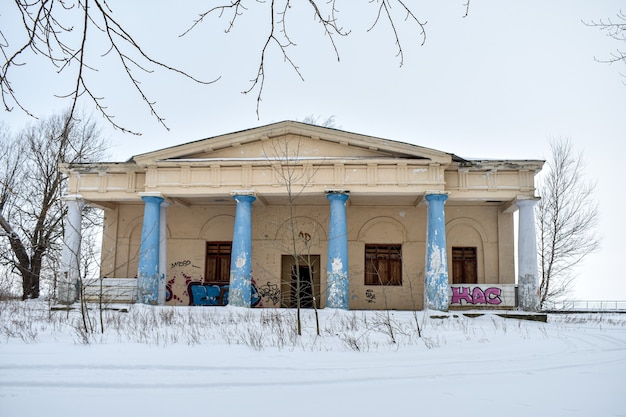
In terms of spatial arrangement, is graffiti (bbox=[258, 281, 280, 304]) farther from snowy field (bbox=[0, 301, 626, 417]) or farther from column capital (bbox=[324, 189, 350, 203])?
snowy field (bbox=[0, 301, 626, 417])

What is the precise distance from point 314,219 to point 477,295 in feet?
22.8

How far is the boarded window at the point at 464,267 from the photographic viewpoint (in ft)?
70.8

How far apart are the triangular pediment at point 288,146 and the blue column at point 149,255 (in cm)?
163

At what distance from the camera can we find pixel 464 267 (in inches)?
854

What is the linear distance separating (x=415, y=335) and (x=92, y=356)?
574 centimetres

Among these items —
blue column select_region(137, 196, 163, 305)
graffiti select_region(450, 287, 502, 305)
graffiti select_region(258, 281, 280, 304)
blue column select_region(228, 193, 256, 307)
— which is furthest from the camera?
graffiti select_region(258, 281, 280, 304)

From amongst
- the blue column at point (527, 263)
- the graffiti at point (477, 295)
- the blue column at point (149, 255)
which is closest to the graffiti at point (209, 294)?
the blue column at point (149, 255)

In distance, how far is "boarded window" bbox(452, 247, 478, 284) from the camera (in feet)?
70.8

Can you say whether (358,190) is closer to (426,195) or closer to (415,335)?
(426,195)

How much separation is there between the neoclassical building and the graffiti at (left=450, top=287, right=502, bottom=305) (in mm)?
36

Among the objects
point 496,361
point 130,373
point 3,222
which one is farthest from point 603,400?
point 3,222

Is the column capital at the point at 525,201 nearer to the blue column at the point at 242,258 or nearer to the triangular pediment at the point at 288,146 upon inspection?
the triangular pediment at the point at 288,146

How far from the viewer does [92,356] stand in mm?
7418

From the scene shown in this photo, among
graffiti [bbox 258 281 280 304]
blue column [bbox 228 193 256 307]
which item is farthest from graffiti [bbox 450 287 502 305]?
blue column [bbox 228 193 256 307]
